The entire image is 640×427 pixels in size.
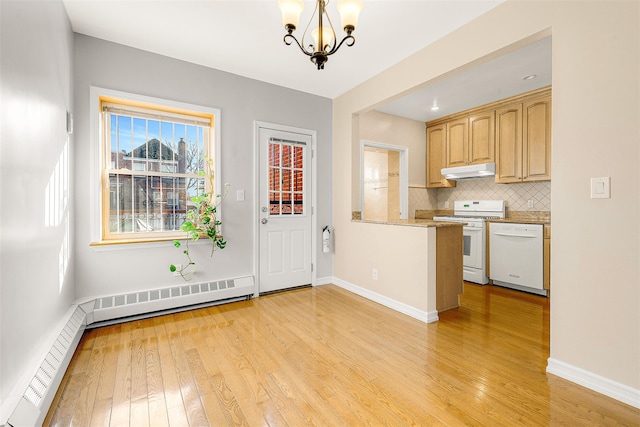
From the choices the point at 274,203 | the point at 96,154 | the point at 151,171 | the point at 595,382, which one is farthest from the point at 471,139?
the point at 96,154

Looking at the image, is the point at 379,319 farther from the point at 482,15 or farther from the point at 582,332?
the point at 482,15

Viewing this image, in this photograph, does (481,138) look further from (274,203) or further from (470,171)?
(274,203)

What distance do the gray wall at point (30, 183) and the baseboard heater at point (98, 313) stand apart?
81mm

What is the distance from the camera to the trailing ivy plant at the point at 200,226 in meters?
3.08

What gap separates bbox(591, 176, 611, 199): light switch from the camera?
5.56 ft

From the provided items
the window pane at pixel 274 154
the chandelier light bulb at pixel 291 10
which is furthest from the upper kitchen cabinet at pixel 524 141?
the chandelier light bulb at pixel 291 10

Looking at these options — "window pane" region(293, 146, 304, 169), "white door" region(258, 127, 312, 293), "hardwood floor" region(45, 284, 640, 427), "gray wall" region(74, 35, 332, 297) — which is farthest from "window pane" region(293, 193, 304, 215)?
"hardwood floor" region(45, 284, 640, 427)

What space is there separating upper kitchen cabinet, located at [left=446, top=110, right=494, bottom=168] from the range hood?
12 centimetres

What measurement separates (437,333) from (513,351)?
1.81 ft

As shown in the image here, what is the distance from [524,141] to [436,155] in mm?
1330

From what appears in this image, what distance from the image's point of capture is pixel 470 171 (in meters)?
4.45

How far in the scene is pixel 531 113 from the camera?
3.86 m

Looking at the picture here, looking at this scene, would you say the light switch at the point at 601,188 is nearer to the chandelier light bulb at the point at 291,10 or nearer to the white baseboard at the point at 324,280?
the chandelier light bulb at the point at 291,10

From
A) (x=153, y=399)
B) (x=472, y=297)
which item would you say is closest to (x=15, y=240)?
(x=153, y=399)
